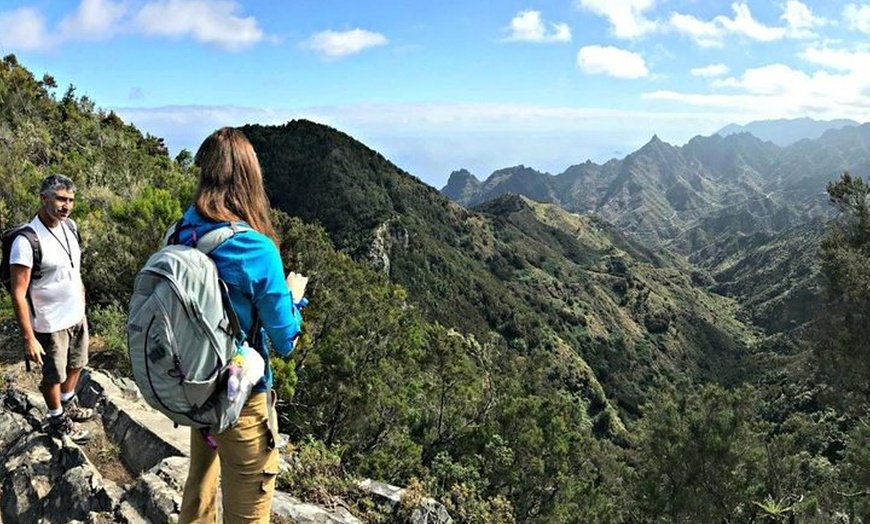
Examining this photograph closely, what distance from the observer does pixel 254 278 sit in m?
2.44

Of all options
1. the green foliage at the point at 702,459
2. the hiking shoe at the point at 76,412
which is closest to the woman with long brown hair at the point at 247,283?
the hiking shoe at the point at 76,412

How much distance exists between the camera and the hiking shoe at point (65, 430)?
5.02 m

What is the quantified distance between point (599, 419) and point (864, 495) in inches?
3043

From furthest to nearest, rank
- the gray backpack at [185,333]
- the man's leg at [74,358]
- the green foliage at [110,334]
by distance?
the green foliage at [110,334] < the man's leg at [74,358] < the gray backpack at [185,333]

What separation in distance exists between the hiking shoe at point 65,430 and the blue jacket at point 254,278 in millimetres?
3588

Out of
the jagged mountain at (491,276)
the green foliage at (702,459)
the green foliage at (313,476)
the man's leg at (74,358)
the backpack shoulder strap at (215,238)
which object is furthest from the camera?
the jagged mountain at (491,276)

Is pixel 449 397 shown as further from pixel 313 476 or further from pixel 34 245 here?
pixel 34 245

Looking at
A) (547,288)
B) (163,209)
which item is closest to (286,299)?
(163,209)

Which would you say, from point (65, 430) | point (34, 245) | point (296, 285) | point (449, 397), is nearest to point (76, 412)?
point (65, 430)

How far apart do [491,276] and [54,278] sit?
4656 inches

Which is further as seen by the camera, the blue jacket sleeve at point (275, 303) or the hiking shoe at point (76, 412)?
the hiking shoe at point (76, 412)

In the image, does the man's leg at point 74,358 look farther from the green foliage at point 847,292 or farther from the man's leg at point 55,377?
the green foliage at point 847,292

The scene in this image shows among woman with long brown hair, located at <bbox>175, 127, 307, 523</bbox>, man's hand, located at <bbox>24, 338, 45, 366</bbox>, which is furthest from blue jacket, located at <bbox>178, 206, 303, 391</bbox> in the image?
man's hand, located at <bbox>24, 338, 45, 366</bbox>

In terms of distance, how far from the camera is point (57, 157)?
650 inches
